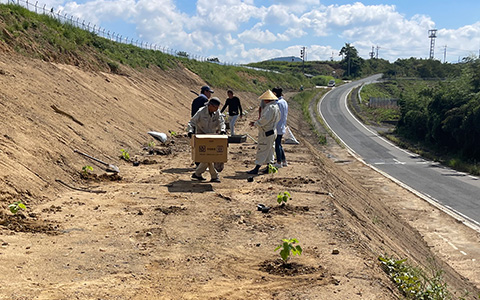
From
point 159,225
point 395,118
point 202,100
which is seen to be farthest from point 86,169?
point 395,118

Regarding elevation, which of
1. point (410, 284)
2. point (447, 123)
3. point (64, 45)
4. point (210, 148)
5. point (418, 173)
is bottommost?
point (418, 173)

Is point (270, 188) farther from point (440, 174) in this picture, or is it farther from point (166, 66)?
point (166, 66)

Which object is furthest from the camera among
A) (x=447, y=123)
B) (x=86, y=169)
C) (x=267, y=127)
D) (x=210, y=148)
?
(x=447, y=123)

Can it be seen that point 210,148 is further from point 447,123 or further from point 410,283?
point 447,123

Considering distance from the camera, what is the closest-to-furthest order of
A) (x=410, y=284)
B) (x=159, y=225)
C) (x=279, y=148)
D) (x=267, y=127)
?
(x=410, y=284), (x=159, y=225), (x=267, y=127), (x=279, y=148)

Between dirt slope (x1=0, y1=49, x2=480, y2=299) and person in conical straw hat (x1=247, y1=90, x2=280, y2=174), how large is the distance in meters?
0.54

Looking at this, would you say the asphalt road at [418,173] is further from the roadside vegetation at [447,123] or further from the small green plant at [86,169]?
the small green plant at [86,169]

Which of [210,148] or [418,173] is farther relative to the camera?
[418,173]

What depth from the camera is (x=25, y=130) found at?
10.2m

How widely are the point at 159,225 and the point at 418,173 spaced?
19.8 meters

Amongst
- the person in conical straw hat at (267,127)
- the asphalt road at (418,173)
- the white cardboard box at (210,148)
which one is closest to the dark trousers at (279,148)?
the person in conical straw hat at (267,127)

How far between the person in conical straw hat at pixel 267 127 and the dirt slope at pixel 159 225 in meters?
0.54

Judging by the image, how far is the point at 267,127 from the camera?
11656 millimetres

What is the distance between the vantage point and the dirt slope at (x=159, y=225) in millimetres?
5148
